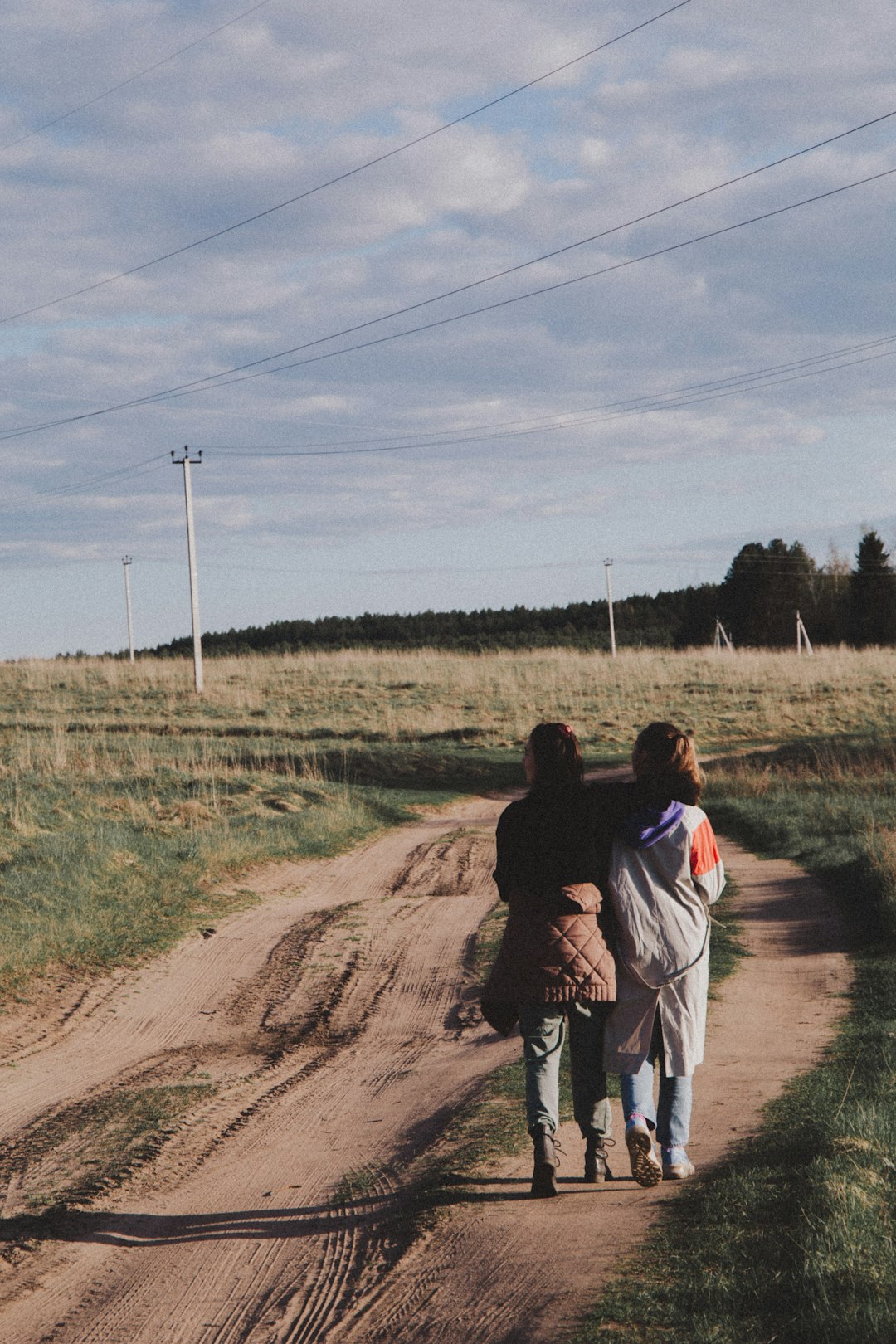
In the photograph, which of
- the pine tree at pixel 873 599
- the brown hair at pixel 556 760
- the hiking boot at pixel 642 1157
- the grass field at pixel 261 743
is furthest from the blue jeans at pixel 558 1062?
the pine tree at pixel 873 599

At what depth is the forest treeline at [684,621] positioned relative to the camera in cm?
8012

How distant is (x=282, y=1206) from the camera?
17.6 ft

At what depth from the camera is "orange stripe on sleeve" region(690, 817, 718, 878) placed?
198 inches

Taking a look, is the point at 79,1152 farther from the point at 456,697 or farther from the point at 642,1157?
the point at 456,697

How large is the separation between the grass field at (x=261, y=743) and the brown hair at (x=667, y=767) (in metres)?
6.26

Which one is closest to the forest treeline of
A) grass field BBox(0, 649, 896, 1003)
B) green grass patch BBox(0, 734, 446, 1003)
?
grass field BBox(0, 649, 896, 1003)

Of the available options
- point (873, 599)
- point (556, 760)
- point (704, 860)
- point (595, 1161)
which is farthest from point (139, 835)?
point (873, 599)

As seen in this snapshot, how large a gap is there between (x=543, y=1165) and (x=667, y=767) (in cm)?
A: 165

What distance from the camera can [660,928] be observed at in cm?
500

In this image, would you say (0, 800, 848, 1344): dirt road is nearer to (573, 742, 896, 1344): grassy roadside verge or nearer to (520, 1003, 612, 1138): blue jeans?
(573, 742, 896, 1344): grassy roadside verge

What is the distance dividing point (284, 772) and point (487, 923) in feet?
42.7

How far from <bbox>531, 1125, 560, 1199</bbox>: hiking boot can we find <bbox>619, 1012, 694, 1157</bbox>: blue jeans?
1.10 feet

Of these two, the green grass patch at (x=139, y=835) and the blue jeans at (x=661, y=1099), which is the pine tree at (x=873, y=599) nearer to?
the green grass patch at (x=139, y=835)

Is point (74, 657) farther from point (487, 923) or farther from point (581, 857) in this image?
point (581, 857)
